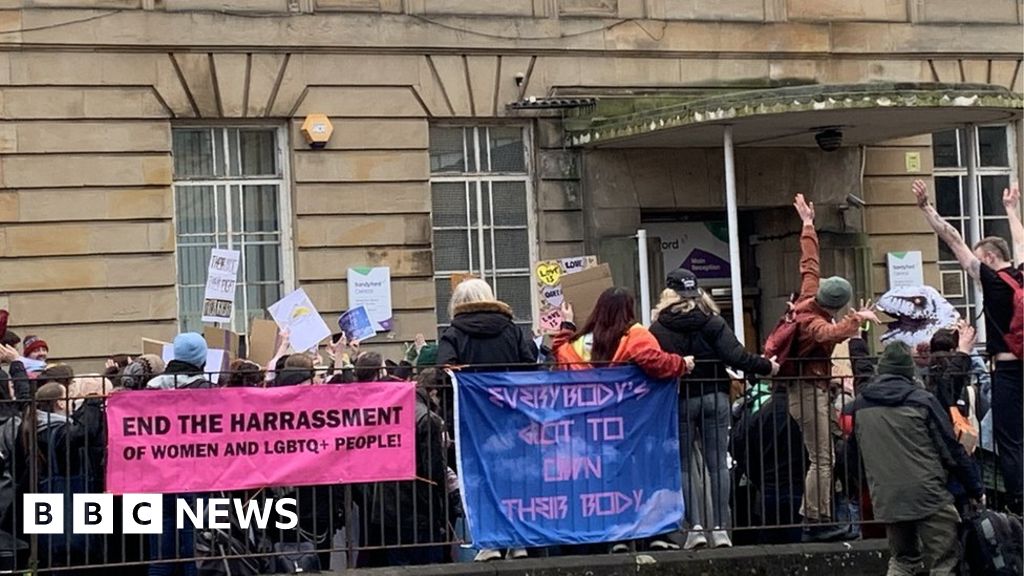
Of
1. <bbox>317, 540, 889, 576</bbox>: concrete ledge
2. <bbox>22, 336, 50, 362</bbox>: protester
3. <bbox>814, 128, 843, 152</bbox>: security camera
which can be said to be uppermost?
<bbox>814, 128, 843, 152</bbox>: security camera

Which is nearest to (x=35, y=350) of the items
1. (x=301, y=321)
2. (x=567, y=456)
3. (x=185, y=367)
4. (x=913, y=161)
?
(x=301, y=321)

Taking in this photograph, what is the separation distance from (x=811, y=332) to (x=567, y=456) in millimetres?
1944

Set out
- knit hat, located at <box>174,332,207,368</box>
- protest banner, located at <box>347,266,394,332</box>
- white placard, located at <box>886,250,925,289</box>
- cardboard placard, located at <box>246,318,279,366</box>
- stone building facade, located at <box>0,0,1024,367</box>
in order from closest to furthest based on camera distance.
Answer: knit hat, located at <box>174,332,207,368</box> < cardboard placard, located at <box>246,318,279,366</box> < stone building facade, located at <box>0,0,1024,367</box> < protest banner, located at <box>347,266,394,332</box> < white placard, located at <box>886,250,925,289</box>

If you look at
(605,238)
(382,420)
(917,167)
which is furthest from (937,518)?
(917,167)

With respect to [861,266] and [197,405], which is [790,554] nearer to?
[197,405]

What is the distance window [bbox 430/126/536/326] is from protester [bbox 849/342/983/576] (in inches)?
341

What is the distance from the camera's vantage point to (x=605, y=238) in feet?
65.6

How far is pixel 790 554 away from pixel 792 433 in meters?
0.83

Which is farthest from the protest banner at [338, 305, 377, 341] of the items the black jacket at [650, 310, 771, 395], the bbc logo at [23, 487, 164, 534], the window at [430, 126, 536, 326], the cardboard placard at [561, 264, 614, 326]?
the bbc logo at [23, 487, 164, 534]

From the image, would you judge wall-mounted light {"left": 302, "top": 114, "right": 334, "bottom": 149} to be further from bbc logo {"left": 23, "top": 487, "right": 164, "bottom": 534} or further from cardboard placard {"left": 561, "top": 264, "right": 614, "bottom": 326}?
bbc logo {"left": 23, "top": 487, "right": 164, "bottom": 534}

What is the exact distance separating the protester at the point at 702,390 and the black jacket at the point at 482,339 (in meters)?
1.02

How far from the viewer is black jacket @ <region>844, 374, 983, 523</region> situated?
11.4 m

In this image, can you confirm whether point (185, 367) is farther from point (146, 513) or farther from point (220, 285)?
point (220, 285)

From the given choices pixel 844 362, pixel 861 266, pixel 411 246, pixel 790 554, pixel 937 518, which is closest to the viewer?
pixel 937 518
